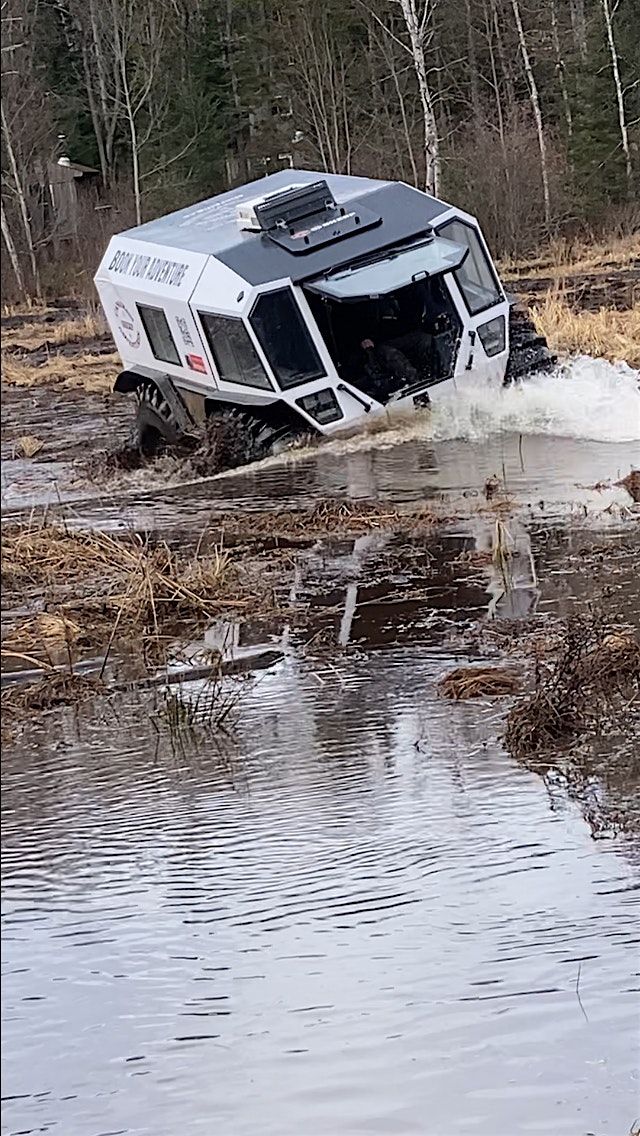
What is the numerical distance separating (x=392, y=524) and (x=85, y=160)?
9.49ft

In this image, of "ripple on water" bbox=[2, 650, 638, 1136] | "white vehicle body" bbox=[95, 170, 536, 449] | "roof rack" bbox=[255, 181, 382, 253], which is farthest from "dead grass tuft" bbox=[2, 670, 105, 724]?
"roof rack" bbox=[255, 181, 382, 253]

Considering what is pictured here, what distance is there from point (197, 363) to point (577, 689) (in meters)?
5.25

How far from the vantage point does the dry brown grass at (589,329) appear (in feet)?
34.6

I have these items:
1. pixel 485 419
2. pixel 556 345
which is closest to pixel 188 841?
pixel 485 419

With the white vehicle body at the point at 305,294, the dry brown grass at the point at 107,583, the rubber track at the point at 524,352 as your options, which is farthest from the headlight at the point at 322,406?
the dry brown grass at the point at 107,583

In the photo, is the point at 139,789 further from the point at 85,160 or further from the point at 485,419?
the point at 485,419

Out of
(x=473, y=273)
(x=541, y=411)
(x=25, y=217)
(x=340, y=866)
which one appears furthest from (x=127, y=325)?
(x=340, y=866)

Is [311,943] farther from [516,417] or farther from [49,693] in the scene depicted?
[516,417]

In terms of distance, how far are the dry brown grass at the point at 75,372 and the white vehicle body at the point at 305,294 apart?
4522 mm

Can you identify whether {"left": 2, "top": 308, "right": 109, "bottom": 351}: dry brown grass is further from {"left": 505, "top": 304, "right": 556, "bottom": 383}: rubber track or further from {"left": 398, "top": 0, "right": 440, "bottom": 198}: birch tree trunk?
{"left": 505, "top": 304, "right": 556, "bottom": 383}: rubber track

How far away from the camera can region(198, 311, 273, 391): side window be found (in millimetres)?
8281

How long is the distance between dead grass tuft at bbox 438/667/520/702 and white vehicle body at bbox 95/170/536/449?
4055mm

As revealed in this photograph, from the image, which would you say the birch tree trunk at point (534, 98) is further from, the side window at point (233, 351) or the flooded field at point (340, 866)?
the side window at point (233, 351)

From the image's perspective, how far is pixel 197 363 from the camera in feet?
28.7
